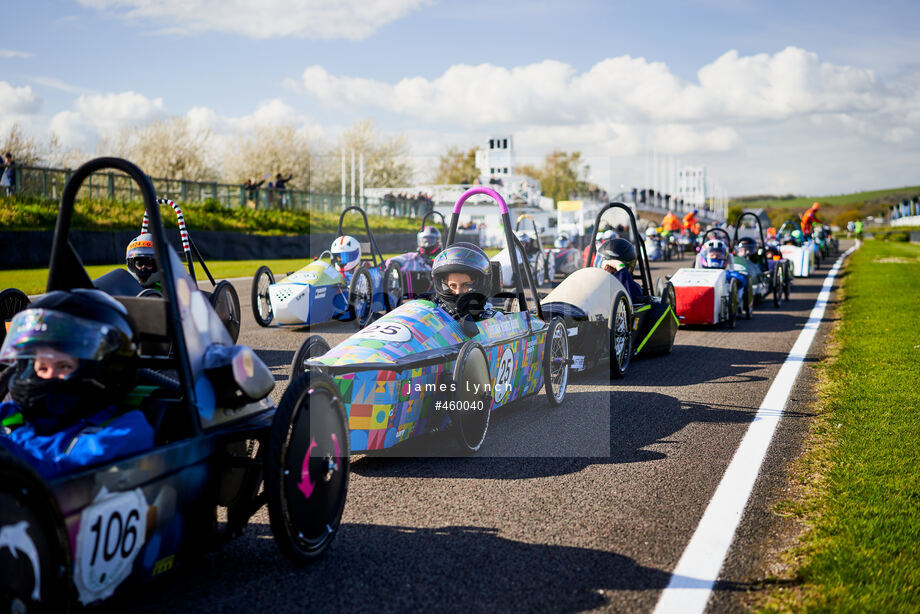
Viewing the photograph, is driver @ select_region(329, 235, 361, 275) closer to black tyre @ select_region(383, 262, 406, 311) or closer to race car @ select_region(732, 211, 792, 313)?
black tyre @ select_region(383, 262, 406, 311)

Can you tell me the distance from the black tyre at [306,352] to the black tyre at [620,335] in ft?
12.4

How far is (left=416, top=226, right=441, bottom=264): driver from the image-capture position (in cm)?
1521

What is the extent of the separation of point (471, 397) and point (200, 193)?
1384 inches

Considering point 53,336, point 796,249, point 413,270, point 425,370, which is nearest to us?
point 53,336

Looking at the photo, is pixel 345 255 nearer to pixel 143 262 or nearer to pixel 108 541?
pixel 143 262

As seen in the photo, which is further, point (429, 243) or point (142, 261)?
point (429, 243)

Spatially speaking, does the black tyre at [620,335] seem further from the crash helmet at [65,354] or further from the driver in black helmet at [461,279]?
the crash helmet at [65,354]

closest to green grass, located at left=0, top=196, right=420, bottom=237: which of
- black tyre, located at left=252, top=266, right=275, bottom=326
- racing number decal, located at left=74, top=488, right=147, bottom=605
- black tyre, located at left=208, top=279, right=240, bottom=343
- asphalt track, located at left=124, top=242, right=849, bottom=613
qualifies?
black tyre, located at left=252, top=266, right=275, bottom=326

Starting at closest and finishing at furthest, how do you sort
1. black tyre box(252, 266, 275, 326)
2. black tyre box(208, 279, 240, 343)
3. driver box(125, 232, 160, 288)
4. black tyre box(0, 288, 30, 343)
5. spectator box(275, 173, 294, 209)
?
1. black tyre box(0, 288, 30, 343)
2. driver box(125, 232, 160, 288)
3. black tyre box(208, 279, 240, 343)
4. black tyre box(252, 266, 275, 326)
5. spectator box(275, 173, 294, 209)

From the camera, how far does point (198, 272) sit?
24844 millimetres

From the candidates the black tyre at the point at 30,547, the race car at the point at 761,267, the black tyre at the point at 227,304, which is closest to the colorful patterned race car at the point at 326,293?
the black tyre at the point at 227,304

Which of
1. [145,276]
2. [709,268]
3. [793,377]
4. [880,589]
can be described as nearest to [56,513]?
[880,589]

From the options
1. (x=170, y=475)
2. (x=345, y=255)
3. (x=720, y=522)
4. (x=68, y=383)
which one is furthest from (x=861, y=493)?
(x=345, y=255)

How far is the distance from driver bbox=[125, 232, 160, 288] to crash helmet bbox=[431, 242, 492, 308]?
2956 millimetres
